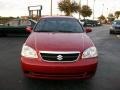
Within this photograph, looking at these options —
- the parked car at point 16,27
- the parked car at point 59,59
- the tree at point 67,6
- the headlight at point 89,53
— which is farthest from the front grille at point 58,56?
the tree at point 67,6

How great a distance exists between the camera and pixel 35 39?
6895mm

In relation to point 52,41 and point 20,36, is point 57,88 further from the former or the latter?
point 20,36

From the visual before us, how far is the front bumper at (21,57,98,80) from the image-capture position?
610 centimetres

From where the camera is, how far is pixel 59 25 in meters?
8.27

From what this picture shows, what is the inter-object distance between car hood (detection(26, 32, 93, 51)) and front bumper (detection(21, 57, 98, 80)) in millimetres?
322

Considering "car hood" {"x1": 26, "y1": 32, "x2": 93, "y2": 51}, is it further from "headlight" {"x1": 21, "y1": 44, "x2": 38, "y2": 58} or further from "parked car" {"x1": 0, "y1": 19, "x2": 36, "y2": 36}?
"parked car" {"x1": 0, "y1": 19, "x2": 36, "y2": 36}

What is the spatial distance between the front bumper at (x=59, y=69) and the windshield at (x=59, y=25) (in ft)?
6.19

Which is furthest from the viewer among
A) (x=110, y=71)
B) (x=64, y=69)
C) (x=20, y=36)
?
(x=20, y=36)

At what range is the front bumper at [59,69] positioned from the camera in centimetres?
610

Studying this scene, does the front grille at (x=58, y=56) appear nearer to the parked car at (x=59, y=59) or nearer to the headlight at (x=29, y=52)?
the parked car at (x=59, y=59)

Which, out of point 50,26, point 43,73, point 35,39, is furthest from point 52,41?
point 50,26

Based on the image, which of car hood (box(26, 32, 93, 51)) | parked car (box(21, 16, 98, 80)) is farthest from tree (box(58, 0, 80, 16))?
parked car (box(21, 16, 98, 80))

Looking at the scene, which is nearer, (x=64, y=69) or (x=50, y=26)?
(x=64, y=69)

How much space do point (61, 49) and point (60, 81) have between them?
91 cm
